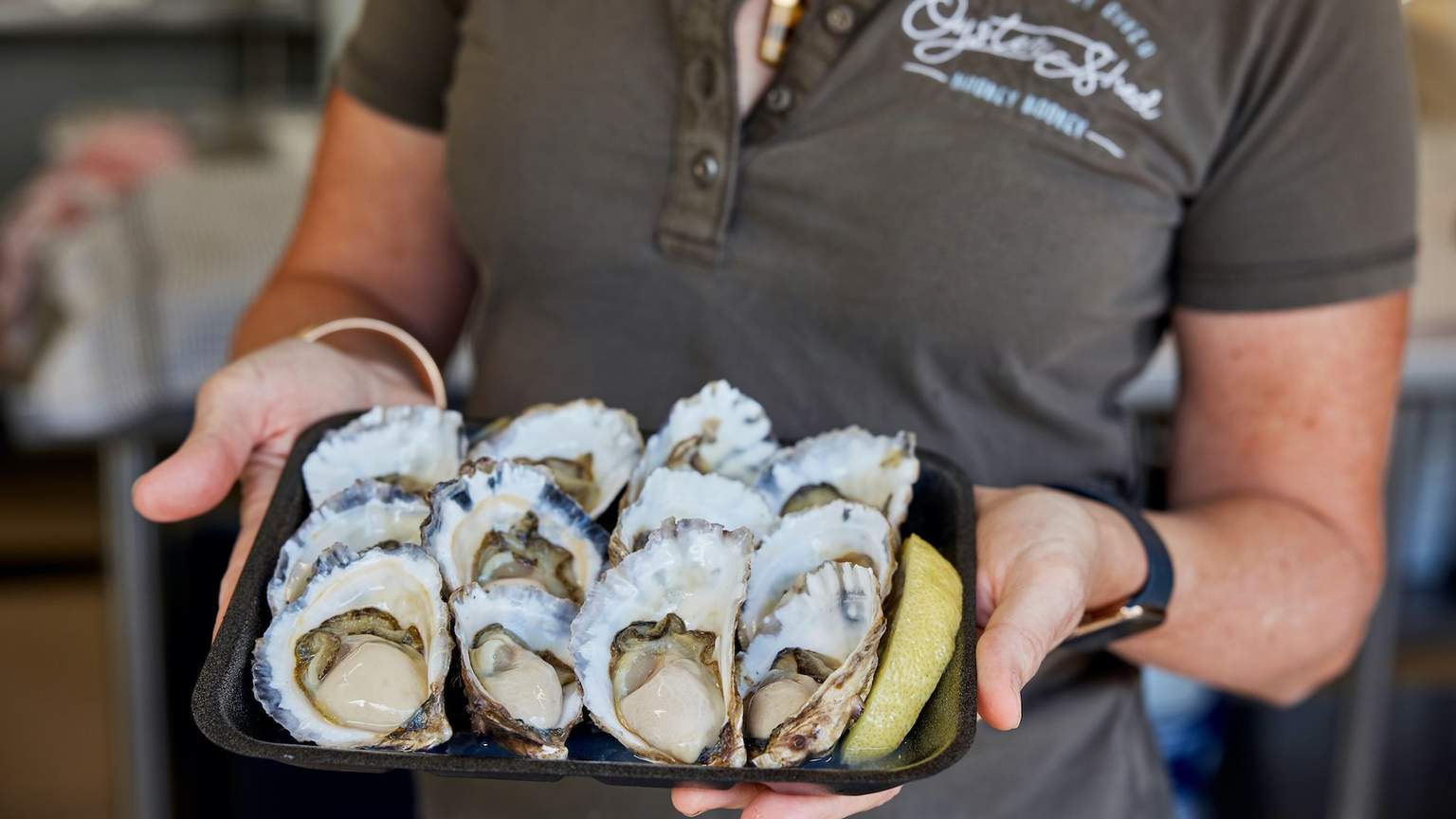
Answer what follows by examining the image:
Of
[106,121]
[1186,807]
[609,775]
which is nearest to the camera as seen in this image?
[609,775]

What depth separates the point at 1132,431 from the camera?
0.88m

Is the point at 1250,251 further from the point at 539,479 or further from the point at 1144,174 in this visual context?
the point at 539,479

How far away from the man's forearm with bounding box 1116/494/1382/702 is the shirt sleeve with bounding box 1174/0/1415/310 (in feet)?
0.43

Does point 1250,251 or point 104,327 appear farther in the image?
point 104,327

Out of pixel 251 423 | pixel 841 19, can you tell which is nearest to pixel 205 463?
pixel 251 423

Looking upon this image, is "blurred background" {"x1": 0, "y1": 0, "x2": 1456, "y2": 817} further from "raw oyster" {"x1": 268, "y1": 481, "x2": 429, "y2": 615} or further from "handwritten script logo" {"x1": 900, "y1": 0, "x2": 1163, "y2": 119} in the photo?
"raw oyster" {"x1": 268, "y1": 481, "x2": 429, "y2": 615}

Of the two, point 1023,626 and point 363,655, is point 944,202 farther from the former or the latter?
point 363,655

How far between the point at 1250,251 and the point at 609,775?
48 centimetres

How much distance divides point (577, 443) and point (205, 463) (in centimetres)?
19

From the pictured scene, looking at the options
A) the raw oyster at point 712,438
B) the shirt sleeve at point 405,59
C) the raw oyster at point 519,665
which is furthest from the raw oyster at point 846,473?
the shirt sleeve at point 405,59

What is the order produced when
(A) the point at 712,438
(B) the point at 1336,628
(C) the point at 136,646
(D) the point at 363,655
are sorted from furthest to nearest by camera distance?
(C) the point at 136,646 → (B) the point at 1336,628 → (A) the point at 712,438 → (D) the point at 363,655

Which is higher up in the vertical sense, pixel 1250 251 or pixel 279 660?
pixel 1250 251

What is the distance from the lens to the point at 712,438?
69 centimetres

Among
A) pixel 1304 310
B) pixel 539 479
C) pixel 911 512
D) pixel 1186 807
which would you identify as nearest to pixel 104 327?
pixel 539 479
